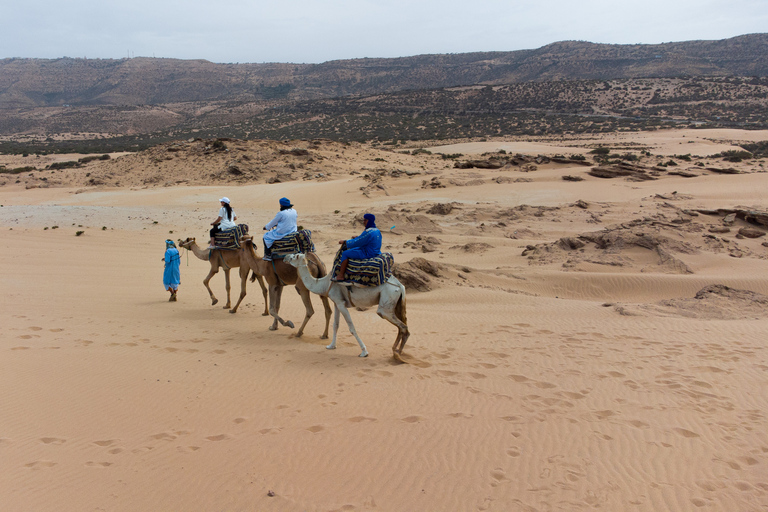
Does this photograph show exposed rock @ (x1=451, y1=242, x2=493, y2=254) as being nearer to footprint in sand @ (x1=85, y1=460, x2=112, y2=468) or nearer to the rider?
the rider

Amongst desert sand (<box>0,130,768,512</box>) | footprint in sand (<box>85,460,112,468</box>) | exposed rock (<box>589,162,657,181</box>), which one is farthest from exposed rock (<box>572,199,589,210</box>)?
footprint in sand (<box>85,460,112,468</box>)

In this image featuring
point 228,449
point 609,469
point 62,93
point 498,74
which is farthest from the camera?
point 62,93


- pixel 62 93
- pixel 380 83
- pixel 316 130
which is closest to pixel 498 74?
pixel 380 83

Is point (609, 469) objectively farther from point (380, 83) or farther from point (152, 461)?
point (380, 83)

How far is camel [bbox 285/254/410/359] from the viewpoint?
8.11m

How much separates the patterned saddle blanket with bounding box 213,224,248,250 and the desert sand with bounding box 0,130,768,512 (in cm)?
158

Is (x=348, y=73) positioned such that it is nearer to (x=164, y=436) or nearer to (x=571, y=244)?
(x=571, y=244)

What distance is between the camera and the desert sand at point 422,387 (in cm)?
496

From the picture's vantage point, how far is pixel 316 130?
68062mm

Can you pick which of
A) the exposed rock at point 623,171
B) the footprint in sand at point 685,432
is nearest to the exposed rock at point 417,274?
the footprint in sand at point 685,432

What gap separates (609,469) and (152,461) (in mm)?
4739

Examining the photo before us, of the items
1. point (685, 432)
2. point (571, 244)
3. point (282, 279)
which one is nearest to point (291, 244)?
point (282, 279)

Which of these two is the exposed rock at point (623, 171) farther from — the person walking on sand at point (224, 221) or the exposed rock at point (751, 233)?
the person walking on sand at point (224, 221)

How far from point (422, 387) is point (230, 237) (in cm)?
628
